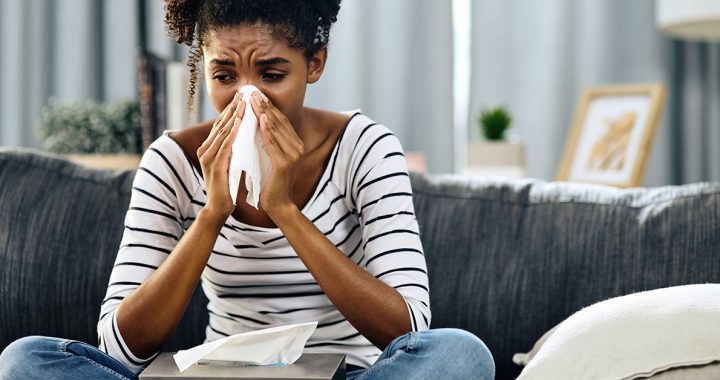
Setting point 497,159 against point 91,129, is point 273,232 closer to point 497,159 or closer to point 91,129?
point 497,159

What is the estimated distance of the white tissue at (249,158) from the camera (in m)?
1.14

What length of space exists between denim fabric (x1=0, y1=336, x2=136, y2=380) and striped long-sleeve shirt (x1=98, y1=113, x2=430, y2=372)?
162 millimetres

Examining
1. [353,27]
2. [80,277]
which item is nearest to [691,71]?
[353,27]

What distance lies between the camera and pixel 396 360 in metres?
1.02

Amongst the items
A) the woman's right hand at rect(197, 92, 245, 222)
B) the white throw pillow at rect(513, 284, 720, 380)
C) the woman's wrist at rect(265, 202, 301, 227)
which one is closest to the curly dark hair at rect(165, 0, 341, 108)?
the woman's right hand at rect(197, 92, 245, 222)

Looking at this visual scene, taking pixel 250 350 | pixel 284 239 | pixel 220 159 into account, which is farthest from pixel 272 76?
pixel 250 350

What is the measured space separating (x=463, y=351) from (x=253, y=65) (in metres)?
0.45

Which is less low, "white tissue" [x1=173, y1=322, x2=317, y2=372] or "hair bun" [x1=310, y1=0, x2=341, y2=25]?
"hair bun" [x1=310, y1=0, x2=341, y2=25]

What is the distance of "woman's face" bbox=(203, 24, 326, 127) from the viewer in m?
1.16

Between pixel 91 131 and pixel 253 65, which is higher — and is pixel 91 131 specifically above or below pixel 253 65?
below

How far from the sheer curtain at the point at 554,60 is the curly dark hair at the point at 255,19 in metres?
1.34

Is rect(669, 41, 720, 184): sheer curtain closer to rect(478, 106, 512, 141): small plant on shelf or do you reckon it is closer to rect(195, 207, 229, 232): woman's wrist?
rect(478, 106, 512, 141): small plant on shelf

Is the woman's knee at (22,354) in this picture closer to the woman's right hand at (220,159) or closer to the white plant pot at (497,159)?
the woman's right hand at (220,159)

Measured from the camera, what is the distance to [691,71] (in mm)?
2488
